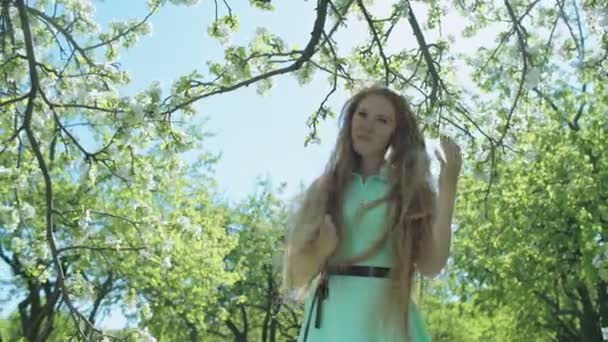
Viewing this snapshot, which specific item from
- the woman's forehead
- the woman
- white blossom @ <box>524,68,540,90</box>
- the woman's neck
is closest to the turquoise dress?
the woman

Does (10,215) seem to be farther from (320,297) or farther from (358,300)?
(358,300)

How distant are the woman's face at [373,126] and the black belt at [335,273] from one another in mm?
470

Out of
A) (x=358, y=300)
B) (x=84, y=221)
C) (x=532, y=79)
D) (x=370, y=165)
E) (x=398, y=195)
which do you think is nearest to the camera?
(x=358, y=300)

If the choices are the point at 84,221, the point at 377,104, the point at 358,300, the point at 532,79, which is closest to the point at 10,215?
the point at 84,221

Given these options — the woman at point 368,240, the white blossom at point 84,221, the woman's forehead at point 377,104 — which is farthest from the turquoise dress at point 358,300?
the white blossom at point 84,221

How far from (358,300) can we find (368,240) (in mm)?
200

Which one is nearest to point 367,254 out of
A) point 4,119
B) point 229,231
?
point 4,119

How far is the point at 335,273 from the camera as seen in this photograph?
295 cm

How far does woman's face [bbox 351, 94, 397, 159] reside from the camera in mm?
3229

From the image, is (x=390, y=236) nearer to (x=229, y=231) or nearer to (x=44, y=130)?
(x=44, y=130)

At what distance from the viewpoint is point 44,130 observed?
612 cm

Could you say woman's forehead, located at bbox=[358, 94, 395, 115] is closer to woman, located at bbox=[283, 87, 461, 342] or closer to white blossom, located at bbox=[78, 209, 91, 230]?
woman, located at bbox=[283, 87, 461, 342]

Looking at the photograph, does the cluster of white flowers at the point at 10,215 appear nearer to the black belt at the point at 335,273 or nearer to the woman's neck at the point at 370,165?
the woman's neck at the point at 370,165

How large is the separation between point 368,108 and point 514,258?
11850 mm
